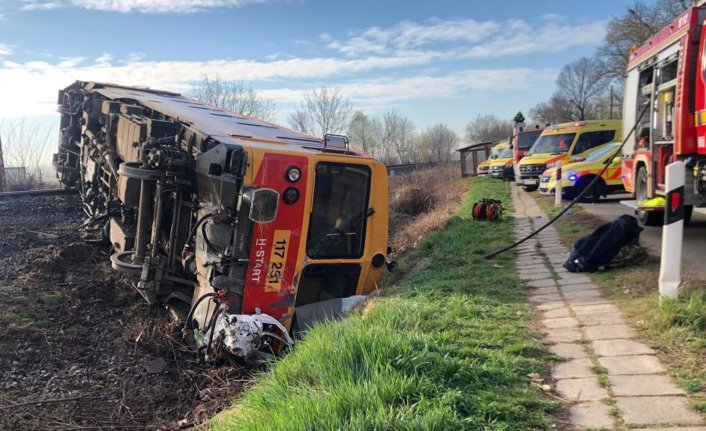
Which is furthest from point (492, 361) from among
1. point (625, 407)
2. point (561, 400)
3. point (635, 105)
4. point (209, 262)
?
point (635, 105)

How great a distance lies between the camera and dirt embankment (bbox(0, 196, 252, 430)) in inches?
163

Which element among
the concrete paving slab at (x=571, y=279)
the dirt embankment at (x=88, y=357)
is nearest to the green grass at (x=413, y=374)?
the concrete paving slab at (x=571, y=279)

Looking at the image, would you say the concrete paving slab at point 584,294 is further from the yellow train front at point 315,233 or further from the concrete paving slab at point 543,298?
the yellow train front at point 315,233

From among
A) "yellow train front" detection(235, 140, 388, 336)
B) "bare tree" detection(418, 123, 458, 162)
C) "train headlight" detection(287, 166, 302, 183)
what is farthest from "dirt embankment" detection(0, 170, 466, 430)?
"bare tree" detection(418, 123, 458, 162)

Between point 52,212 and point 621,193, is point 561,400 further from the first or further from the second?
point 621,193

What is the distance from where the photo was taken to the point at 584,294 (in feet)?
16.0

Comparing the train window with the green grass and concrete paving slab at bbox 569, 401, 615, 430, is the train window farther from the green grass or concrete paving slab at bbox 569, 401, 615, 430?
concrete paving slab at bbox 569, 401, 615, 430

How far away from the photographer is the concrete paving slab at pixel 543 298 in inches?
188

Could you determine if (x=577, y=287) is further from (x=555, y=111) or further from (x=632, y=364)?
(x=555, y=111)

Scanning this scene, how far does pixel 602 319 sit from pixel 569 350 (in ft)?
2.44

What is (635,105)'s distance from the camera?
31.6 ft

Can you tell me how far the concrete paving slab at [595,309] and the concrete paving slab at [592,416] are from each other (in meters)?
1.62

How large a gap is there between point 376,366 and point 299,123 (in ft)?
→ 114

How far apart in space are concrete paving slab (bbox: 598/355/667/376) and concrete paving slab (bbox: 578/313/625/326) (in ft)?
2.22
